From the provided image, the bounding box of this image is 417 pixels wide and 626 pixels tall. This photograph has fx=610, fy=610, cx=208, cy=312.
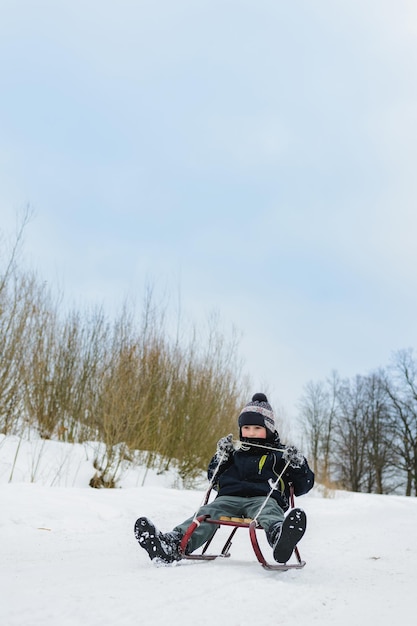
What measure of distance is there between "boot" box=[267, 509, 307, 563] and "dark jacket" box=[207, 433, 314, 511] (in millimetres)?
660

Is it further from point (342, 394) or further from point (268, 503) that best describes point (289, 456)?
point (342, 394)

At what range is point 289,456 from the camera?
→ 183 inches

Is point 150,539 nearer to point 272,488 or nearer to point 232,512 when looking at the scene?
point 232,512

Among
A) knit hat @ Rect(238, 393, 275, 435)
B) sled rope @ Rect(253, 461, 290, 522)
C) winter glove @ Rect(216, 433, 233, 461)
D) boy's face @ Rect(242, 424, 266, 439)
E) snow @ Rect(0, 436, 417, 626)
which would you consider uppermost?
knit hat @ Rect(238, 393, 275, 435)

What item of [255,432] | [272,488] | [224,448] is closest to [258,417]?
[255,432]

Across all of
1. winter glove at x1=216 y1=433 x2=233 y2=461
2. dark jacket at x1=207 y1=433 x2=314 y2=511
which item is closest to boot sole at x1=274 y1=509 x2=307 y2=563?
dark jacket at x1=207 y1=433 x2=314 y2=511

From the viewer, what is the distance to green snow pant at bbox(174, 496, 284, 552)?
4.31m

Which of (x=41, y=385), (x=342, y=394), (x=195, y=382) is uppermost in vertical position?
(x=342, y=394)

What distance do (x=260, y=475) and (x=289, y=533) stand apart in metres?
0.86

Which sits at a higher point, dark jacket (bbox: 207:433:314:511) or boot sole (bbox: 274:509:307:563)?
dark jacket (bbox: 207:433:314:511)

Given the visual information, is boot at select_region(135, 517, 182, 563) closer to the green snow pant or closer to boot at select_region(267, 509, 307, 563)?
the green snow pant

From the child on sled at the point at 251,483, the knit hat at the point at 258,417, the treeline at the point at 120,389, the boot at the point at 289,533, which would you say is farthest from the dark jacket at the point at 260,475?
the treeline at the point at 120,389

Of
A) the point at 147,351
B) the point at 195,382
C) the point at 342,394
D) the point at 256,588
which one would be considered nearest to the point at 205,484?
the point at 195,382

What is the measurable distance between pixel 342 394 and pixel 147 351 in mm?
30818
